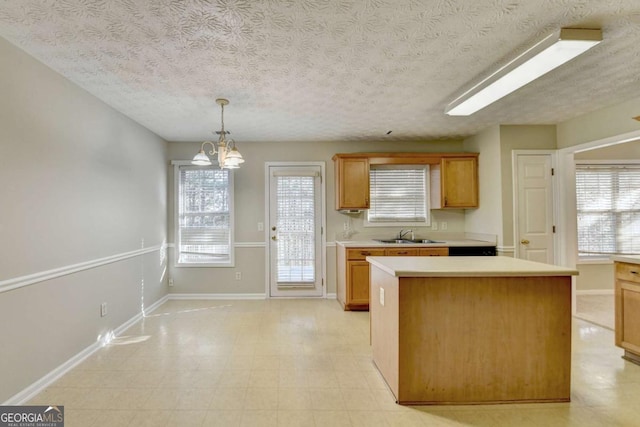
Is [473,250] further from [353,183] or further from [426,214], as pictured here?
[353,183]

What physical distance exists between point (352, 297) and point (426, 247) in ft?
3.90

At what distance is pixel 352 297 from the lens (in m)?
4.26

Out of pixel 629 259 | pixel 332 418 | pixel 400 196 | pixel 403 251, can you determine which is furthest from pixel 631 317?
pixel 400 196

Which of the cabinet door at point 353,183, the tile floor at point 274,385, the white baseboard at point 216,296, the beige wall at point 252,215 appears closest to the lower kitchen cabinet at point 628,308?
the tile floor at point 274,385

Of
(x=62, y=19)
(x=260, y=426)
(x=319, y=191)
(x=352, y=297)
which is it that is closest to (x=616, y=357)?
(x=352, y=297)

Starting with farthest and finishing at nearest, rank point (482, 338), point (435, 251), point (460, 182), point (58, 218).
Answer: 1. point (460, 182)
2. point (435, 251)
3. point (58, 218)
4. point (482, 338)

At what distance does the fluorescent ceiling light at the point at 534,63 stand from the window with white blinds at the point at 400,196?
1988 millimetres

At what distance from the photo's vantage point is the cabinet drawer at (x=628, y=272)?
105 inches

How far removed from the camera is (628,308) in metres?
2.76

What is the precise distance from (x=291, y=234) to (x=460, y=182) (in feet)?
8.54

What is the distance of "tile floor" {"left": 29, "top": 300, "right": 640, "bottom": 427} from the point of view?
200 centimetres

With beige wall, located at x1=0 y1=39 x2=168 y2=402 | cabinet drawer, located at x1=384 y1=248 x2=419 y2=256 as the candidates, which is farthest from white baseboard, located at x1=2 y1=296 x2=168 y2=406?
cabinet drawer, located at x1=384 y1=248 x2=419 y2=256

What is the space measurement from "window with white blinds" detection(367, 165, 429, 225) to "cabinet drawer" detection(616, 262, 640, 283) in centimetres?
238

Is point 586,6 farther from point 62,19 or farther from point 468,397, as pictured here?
point 62,19
